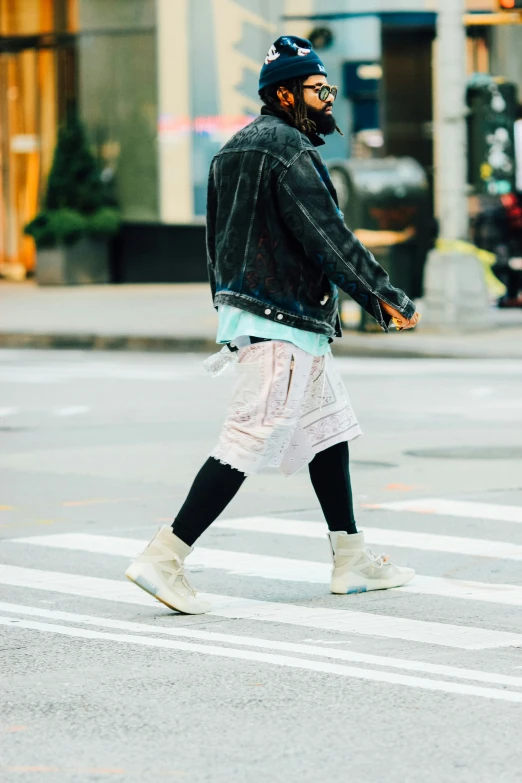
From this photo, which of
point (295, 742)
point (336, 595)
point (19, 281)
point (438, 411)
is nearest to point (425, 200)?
point (438, 411)

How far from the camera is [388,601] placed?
256 inches

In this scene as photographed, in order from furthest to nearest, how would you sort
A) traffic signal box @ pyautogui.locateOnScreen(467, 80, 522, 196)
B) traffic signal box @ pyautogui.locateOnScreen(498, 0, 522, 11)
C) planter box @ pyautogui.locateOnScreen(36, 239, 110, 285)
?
planter box @ pyautogui.locateOnScreen(36, 239, 110, 285)
traffic signal box @ pyautogui.locateOnScreen(467, 80, 522, 196)
traffic signal box @ pyautogui.locateOnScreen(498, 0, 522, 11)

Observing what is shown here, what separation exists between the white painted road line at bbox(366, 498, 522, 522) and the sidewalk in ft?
29.3

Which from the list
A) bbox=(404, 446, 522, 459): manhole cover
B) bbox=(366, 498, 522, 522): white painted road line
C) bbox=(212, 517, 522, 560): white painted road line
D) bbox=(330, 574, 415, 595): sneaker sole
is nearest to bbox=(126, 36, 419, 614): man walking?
bbox=(330, 574, 415, 595): sneaker sole

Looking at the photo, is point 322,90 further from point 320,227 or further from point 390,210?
point 390,210

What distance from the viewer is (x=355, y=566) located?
6.60 meters

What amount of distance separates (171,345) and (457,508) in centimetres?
1112

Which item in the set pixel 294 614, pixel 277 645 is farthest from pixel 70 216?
pixel 277 645

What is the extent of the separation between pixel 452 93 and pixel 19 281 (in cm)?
1389

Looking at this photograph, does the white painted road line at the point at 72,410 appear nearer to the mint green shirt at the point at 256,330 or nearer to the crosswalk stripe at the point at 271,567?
the crosswalk stripe at the point at 271,567

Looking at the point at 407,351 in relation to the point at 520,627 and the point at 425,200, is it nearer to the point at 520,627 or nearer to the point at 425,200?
the point at 425,200

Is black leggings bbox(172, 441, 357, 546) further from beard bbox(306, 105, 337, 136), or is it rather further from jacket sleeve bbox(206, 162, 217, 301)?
beard bbox(306, 105, 337, 136)

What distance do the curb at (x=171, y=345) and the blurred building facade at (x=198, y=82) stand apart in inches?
333

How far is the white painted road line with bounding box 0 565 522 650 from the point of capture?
19.2ft
